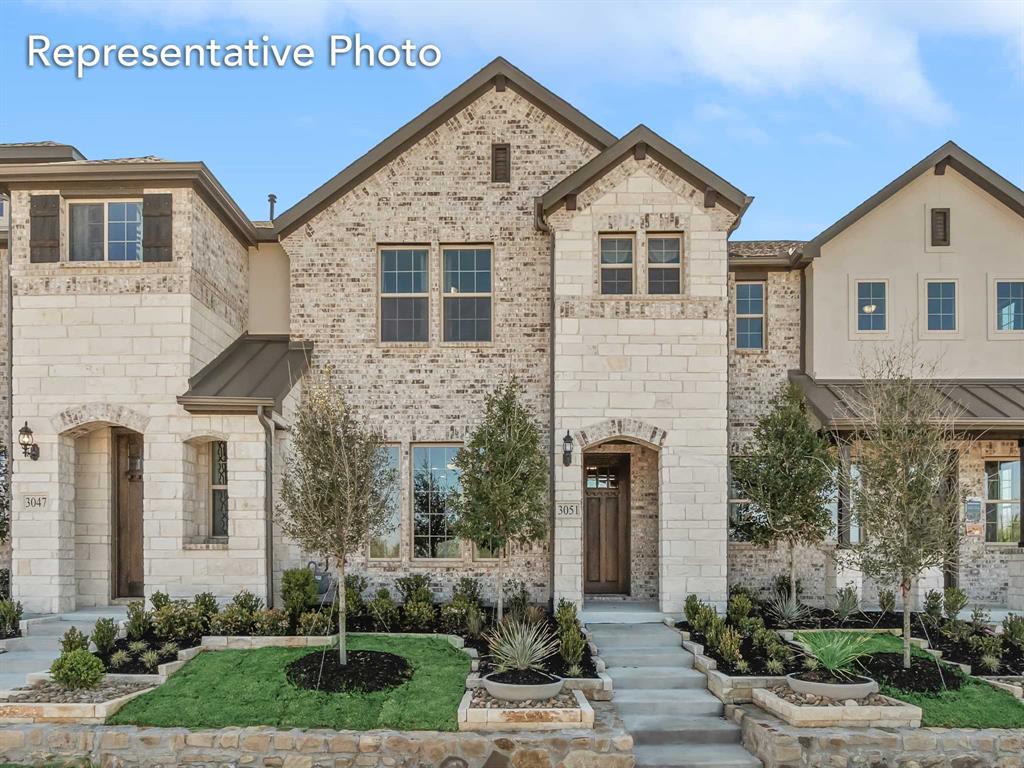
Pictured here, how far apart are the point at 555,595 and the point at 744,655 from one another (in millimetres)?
3312

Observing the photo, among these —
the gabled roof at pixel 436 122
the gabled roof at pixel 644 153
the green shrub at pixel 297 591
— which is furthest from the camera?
the gabled roof at pixel 436 122

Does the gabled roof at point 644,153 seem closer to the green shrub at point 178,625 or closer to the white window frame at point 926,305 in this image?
the white window frame at point 926,305

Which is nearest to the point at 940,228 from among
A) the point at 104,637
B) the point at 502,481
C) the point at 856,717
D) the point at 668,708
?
the point at 502,481

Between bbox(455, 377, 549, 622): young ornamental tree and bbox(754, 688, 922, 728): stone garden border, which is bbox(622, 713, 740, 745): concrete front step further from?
bbox(455, 377, 549, 622): young ornamental tree

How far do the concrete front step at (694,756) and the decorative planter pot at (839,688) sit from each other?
100 cm

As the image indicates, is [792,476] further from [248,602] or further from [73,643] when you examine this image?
[73,643]

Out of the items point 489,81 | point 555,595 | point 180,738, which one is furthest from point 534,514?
point 489,81

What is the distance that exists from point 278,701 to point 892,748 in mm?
6604

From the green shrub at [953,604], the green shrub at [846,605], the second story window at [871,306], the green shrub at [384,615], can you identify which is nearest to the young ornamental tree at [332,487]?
the green shrub at [384,615]

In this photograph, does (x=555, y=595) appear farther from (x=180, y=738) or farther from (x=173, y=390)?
(x=173, y=390)

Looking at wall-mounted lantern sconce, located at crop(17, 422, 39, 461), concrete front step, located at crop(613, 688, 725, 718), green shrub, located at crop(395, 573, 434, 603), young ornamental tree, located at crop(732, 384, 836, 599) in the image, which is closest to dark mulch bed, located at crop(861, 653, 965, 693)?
concrete front step, located at crop(613, 688, 725, 718)

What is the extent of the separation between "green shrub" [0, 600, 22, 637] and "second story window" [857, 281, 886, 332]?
48.9 feet

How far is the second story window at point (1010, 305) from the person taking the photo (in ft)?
47.1

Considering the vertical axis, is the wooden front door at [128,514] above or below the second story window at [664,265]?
below
